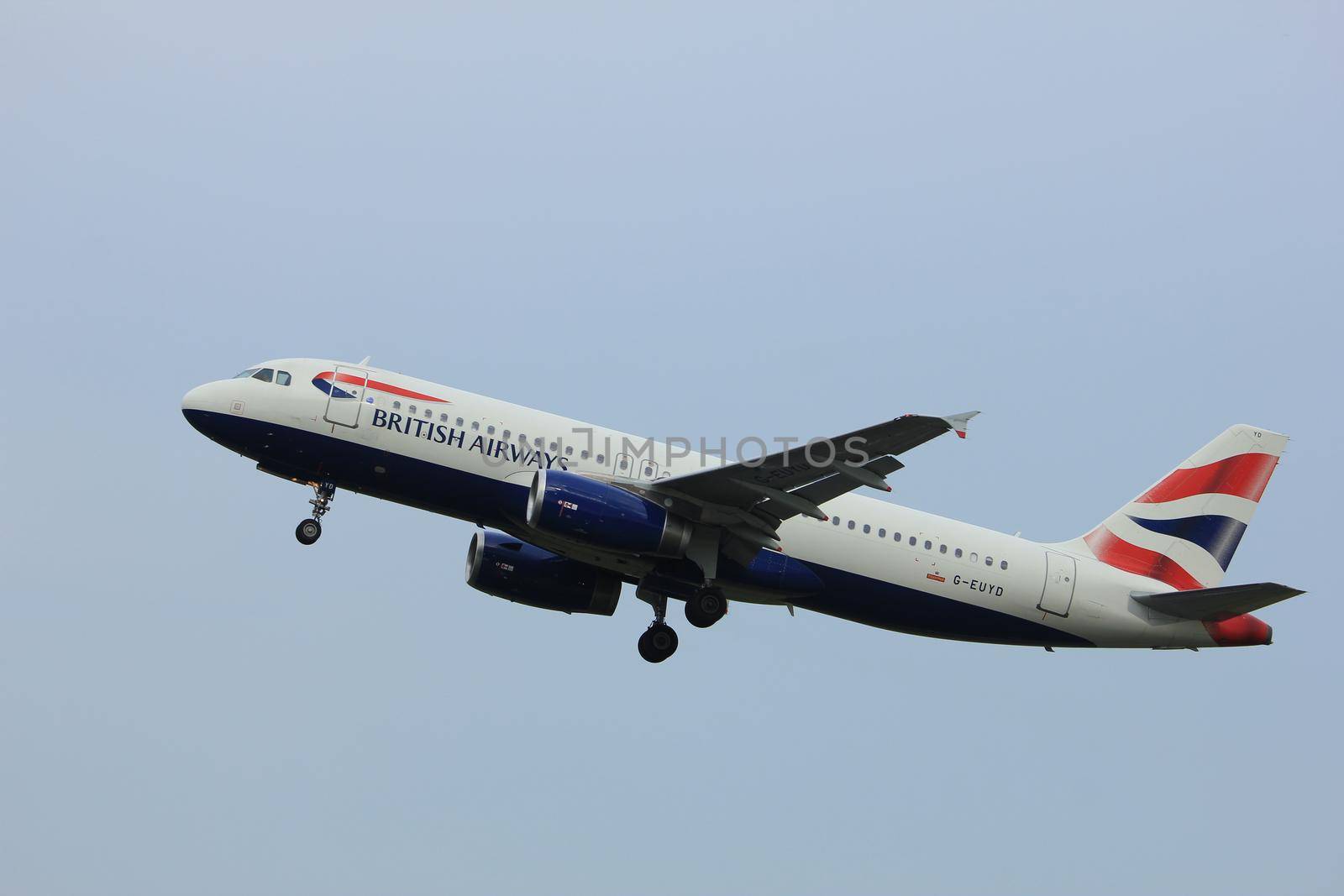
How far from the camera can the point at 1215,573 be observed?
35.2m

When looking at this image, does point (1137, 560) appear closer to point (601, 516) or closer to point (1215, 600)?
point (1215, 600)

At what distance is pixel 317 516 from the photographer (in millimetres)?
31922

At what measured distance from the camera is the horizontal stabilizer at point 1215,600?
30791mm

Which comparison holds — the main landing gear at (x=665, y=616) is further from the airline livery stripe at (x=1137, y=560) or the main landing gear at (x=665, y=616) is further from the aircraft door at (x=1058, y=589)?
the airline livery stripe at (x=1137, y=560)

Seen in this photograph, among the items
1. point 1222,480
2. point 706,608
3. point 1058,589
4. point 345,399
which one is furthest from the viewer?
point 1222,480

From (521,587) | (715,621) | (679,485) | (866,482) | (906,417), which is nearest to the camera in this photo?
(906,417)

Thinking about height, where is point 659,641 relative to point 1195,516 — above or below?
below

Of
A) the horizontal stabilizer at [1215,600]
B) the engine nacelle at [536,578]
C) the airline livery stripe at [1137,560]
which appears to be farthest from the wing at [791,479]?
the horizontal stabilizer at [1215,600]

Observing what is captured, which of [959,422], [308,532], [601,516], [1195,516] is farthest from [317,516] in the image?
[1195,516]

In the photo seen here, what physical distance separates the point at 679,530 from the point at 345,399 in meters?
8.13

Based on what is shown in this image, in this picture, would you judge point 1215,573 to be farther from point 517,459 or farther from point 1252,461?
point 517,459

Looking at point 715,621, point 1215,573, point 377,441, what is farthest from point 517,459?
point 1215,573

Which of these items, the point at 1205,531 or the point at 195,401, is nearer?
the point at 195,401

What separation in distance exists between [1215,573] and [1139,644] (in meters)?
3.29
